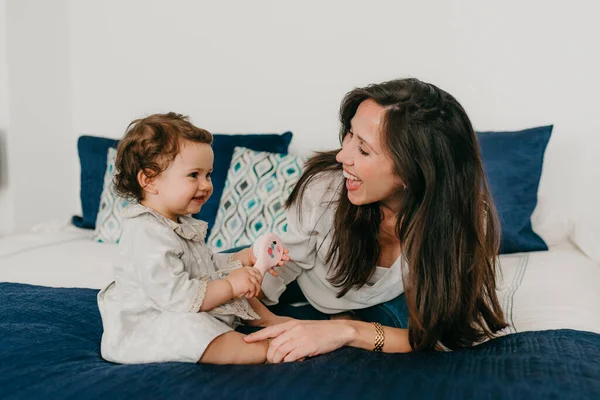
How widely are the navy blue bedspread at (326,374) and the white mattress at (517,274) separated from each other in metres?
0.26

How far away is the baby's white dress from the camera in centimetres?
131

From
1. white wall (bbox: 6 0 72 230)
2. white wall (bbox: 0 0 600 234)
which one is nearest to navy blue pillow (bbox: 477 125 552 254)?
white wall (bbox: 0 0 600 234)

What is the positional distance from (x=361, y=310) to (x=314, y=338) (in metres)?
0.44

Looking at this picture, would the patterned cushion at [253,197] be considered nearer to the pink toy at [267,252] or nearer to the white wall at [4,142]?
the pink toy at [267,252]

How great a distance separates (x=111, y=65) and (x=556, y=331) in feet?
8.56

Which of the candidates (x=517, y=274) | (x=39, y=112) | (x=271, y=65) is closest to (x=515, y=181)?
(x=517, y=274)

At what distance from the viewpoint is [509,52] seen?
2.80 m

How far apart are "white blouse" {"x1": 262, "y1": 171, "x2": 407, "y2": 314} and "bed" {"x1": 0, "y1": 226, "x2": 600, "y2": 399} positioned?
361 mm

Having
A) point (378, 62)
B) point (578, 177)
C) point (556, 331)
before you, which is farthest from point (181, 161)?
point (578, 177)

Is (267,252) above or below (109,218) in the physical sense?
above

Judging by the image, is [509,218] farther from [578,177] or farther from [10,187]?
[10,187]

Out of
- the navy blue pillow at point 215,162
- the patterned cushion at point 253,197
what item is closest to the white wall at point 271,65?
the navy blue pillow at point 215,162

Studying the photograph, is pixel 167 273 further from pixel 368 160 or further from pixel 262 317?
pixel 368 160

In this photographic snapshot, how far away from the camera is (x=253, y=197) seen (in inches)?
102
